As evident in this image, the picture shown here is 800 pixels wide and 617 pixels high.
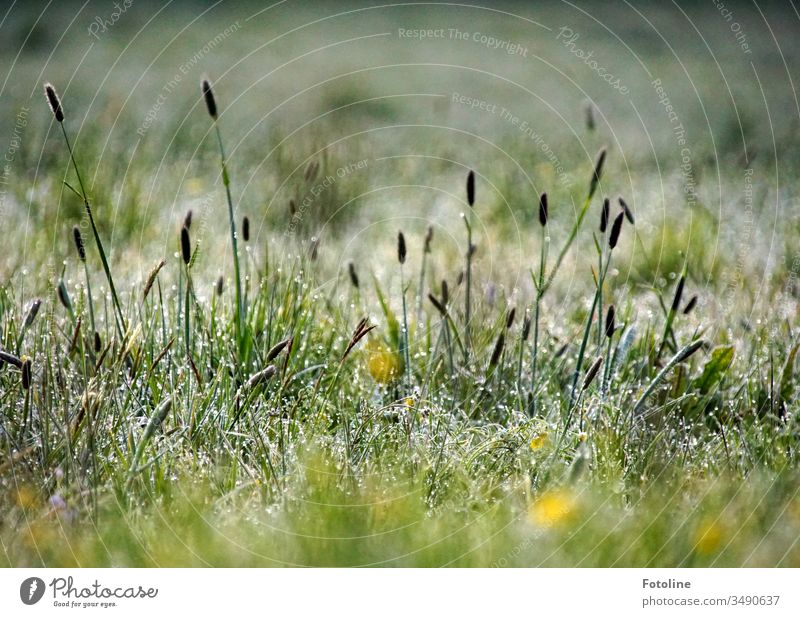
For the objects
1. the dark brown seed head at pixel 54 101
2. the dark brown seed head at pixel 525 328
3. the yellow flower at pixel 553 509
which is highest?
the dark brown seed head at pixel 54 101

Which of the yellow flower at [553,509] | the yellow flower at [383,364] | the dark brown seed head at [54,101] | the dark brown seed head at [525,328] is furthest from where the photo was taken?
the yellow flower at [383,364]

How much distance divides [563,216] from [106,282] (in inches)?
71.7

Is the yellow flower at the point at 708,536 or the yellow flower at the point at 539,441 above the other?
the yellow flower at the point at 539,441

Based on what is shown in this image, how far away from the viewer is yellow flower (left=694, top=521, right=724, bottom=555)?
177 centimetres

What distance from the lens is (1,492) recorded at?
172 cm

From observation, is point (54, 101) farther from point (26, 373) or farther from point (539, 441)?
point (539, 441)

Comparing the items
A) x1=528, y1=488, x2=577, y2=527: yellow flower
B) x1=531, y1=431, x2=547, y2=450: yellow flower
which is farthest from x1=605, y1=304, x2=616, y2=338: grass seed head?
x1=528, y1=488, x2=577, y2=527: yellow flower

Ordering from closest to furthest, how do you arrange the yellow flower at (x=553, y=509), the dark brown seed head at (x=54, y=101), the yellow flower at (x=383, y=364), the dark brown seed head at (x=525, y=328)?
the yellow flower at (x=553, y=509)
the dark brown seed head at (x=54, y=101)
the dark brown seed head at (x=525, y=328)
the yellow flower at (x=383, y=364)

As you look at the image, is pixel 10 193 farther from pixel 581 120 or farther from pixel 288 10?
pixel 581 120
